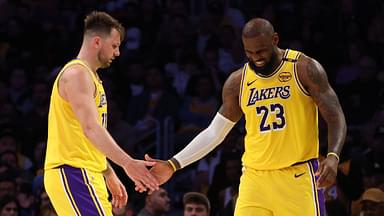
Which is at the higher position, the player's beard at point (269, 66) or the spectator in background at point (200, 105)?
the player's beard at point (269, 66)

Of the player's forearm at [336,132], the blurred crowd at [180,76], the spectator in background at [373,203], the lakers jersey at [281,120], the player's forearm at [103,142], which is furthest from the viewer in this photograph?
the blurred crowd at [180,76]

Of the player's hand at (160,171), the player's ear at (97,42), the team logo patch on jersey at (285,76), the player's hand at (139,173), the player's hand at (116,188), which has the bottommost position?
the player's hand at (116,188)

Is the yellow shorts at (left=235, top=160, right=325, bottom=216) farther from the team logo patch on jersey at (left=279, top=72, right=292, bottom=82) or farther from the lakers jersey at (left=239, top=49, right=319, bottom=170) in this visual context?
the team logo patch on jersey at (left=279, top=72, right=292, bottom=82)

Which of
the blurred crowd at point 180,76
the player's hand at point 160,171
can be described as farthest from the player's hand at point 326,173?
the blurred crowd at point 180,76

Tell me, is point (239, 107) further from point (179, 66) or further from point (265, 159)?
point (179, 66)

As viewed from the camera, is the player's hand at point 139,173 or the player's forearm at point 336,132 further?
the player's forearm at point 336,132

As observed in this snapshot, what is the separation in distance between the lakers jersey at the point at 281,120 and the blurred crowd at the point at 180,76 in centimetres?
252

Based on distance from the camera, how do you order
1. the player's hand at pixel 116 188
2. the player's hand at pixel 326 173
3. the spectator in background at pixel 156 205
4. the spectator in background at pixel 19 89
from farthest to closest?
1. the spectator in background at pixel 19 89
2. the spectator in background at pixel 156 205
3. the player's hand at pixel 116 188
4. the player's hand at pixel 326 173

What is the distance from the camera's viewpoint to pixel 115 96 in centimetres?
1208

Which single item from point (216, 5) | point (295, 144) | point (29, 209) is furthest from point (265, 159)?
point (216, 5)

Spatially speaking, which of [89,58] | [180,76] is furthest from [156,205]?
[89,58]

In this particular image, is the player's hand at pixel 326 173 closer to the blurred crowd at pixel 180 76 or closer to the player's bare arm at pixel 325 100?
the player's bare arm at pixel 325 100

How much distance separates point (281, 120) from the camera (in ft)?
22.0

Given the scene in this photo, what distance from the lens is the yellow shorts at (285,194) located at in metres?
6.57
